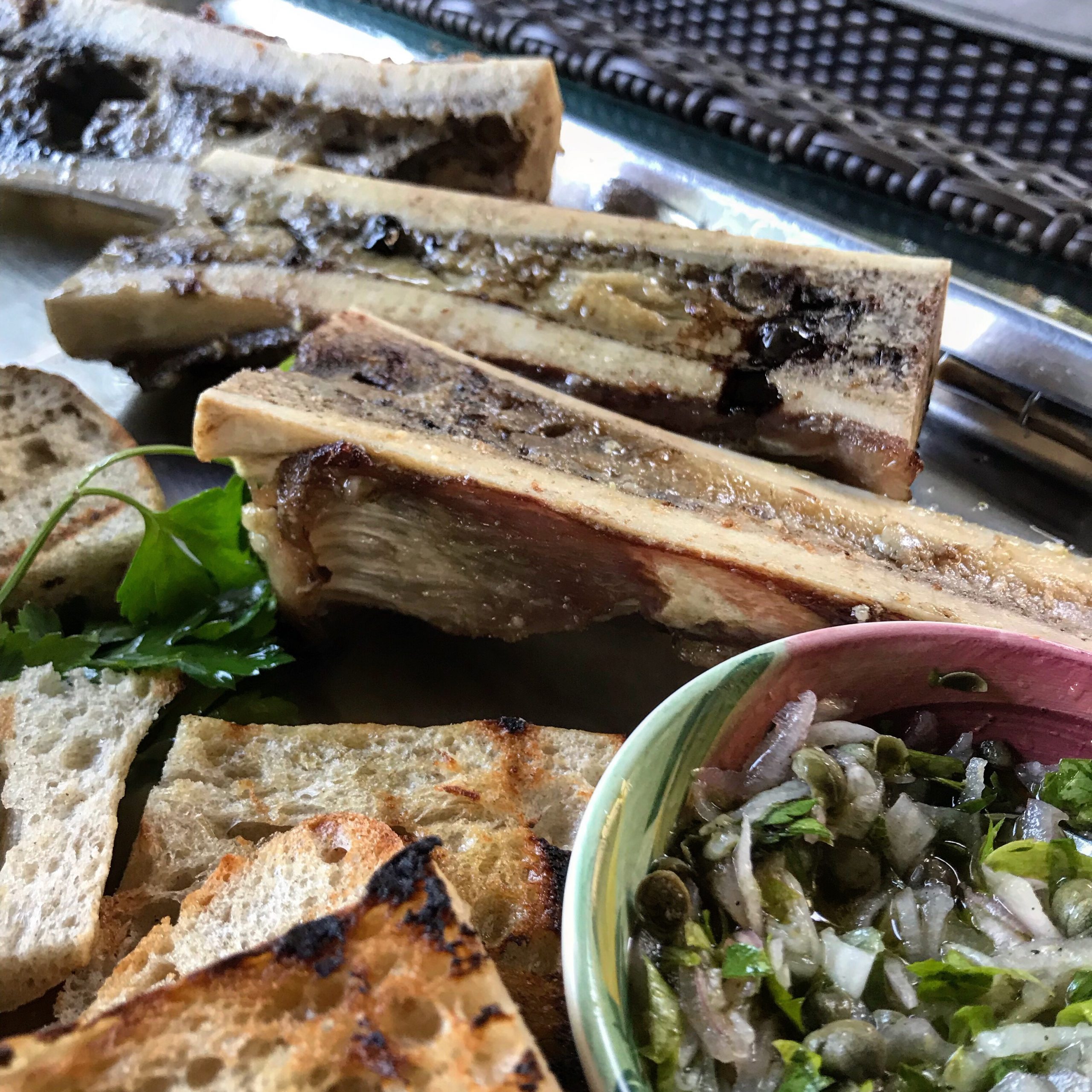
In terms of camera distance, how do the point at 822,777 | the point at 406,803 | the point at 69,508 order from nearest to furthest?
the point at 822,777 → the point at 406,803 → the point at 69,508

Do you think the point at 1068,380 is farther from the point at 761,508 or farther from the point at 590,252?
the point at 590,252

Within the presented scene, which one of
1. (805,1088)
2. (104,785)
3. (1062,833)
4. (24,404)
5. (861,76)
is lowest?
(104,785)

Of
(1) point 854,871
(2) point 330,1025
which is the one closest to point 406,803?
(2) point 330,1025

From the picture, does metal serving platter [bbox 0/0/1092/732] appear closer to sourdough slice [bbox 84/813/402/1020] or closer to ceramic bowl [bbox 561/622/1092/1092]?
sourdough slice [bbox 84/813/402/1020]

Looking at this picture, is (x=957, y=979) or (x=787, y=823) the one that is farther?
(x=787, y=823)

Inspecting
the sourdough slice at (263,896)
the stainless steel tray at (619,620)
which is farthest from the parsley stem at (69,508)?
the sourdough slice at (263,896)

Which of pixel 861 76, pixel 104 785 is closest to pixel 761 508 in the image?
pixel 104 785

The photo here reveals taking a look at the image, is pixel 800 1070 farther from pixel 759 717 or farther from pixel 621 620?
pixel 621 620
